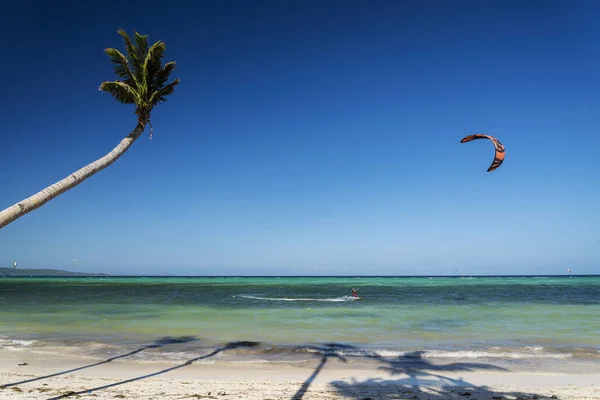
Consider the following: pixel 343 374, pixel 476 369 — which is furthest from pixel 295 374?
pixel 476 369

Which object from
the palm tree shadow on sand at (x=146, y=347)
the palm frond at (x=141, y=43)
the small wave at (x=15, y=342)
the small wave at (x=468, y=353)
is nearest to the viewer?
the palm frond at (x=141, y=43)

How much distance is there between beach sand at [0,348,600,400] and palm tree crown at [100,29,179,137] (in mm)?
7347

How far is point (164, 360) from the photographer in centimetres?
1512

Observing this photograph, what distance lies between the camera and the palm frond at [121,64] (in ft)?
34.0

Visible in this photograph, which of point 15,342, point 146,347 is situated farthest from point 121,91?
point 15,342

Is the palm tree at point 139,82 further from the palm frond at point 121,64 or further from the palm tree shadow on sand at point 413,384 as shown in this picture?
the palm tree shadow on sand at point 413,384

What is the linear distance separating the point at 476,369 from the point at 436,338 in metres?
6.59

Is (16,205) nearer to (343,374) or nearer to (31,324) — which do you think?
(343,374)

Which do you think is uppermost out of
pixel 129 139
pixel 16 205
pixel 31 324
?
pixel 129 139

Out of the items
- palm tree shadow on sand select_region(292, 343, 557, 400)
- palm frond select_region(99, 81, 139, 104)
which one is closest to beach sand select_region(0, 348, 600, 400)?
palm tree shadow on sand select_region(292, 343, 557, 400)

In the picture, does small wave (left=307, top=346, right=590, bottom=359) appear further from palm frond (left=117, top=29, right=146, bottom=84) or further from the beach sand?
palm frond (left=117, top=29, right=146, bottom=84)

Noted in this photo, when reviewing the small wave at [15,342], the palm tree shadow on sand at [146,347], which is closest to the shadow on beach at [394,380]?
the palm tree shadow on sand at [146,347]

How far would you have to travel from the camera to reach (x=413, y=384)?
464 inches

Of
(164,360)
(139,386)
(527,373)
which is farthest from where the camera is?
(164,360)
